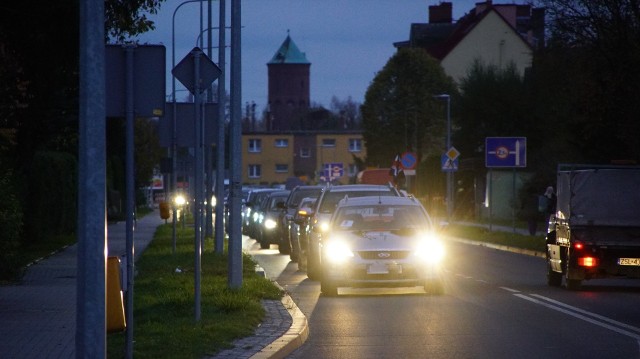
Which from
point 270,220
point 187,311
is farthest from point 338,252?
point 270,220

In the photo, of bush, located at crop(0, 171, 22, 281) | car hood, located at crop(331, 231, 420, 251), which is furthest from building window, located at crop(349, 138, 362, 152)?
car hood, located at crop(331, 231, 420, 251)

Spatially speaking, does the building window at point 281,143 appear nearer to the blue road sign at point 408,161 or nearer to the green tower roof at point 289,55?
the green tower roof at point 289,55

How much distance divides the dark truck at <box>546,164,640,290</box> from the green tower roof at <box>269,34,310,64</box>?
146 m

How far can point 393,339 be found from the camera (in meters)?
15.1

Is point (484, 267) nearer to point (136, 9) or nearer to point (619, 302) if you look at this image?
point (619, 302)

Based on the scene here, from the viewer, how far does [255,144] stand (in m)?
149

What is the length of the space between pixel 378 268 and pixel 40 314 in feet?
20.1

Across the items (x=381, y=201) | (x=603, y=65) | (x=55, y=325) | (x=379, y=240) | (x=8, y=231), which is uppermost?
(x=603, y=65)

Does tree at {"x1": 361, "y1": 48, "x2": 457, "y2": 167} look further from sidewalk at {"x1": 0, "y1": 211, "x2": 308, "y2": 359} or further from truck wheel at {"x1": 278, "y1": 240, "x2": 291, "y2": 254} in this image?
sidewalk at {"x1": 0, "y1": 211, "x2": 308, "y2": 359}

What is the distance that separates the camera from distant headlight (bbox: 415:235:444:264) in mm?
21516

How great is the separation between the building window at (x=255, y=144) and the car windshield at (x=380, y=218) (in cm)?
12600

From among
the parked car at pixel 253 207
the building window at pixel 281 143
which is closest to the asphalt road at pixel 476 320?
the parked car at pixel 253 207

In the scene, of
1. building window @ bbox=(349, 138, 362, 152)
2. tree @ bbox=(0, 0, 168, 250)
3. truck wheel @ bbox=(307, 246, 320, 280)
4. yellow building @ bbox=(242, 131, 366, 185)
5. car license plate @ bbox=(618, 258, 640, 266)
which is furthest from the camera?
yellow building @ bbox=(242, 131, 366, 185)

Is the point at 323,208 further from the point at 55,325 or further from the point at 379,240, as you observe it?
the point at 55,325
